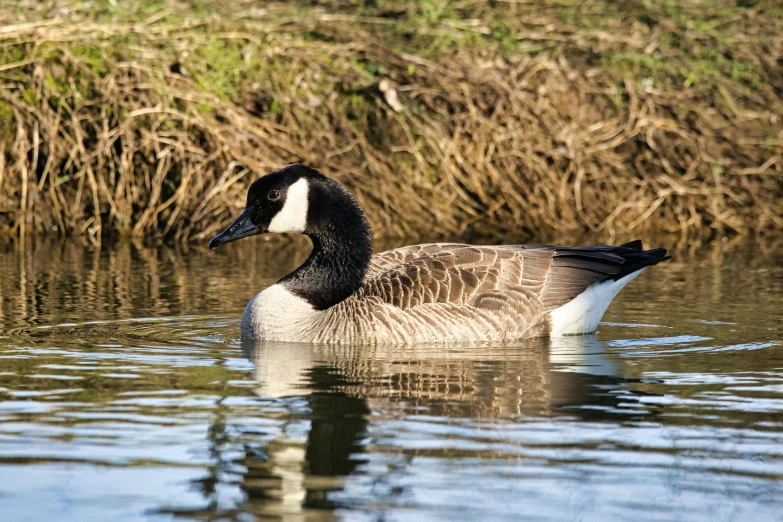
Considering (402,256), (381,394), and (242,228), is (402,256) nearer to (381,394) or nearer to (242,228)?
(242,228)

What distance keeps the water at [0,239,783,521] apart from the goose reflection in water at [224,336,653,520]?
0.05 feet

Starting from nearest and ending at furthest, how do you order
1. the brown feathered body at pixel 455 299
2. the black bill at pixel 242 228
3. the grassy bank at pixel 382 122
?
the brown feathered body at pixel 455 299
the black bill at pixel 242 228
the grassy bank at pixel 382 122

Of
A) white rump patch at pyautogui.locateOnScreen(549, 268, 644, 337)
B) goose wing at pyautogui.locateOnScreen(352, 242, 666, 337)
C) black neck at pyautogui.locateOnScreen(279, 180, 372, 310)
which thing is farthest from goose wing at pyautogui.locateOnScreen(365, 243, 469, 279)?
white rump patch at pyautogui.locateOnScreen(549, 268, 644, 337)

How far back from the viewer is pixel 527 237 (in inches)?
597

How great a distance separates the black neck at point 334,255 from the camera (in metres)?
9.23

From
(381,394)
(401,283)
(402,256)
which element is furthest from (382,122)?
(381,394)

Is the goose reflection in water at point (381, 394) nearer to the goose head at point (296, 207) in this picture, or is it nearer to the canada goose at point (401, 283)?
the canada goose at point (401, 283)

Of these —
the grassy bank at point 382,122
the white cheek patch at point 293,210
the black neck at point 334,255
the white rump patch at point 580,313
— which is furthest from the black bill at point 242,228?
the grassy bank at point 382,122

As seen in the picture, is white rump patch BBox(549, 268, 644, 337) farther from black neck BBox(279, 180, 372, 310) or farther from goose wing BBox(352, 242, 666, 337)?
black neck BBox(279, 180, 372, 310)

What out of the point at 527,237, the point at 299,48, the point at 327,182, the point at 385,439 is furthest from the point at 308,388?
the point at 299,48

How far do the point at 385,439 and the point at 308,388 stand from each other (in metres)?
1.34

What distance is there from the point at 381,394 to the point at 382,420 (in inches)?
26.0

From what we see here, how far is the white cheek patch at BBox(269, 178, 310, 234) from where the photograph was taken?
9.22 meters

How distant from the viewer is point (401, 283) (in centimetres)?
895
